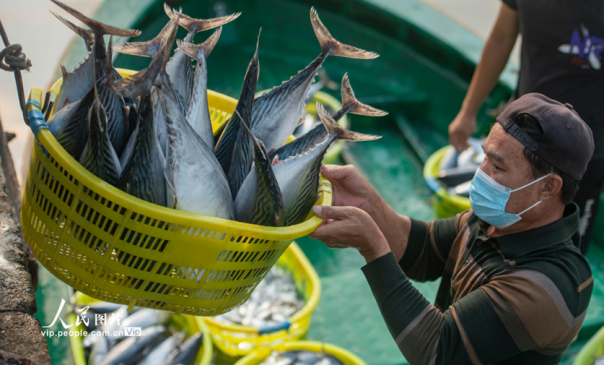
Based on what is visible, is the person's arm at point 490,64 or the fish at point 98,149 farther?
the person's arm at point 490,64

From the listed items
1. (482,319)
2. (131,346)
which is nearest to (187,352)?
(131,346)

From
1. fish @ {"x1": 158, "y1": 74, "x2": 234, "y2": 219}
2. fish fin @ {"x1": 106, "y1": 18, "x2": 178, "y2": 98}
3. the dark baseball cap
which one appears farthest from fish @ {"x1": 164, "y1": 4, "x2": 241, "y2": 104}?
the dark baseball cap

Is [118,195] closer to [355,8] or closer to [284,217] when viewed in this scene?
[284,217]

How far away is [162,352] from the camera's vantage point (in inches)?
98.2

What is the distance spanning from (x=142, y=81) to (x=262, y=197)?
0.38 m

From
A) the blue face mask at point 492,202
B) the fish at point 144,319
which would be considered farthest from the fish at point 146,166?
the fish at point 144,319

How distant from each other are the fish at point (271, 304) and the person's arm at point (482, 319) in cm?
168

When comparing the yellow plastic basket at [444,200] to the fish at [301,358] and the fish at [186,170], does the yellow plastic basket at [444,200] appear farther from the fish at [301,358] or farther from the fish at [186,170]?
the fish at [186,170]

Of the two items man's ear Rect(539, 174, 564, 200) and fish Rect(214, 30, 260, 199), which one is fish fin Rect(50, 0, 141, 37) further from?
man's ear Rect(539, 174, 564, 200)

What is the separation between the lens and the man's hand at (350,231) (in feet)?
3.97

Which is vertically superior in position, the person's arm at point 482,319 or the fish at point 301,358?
the person's arm at point 482,319

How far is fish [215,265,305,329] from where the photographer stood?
2934mm

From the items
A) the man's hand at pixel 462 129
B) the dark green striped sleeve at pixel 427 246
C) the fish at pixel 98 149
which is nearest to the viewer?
the fish at pixel 98 149

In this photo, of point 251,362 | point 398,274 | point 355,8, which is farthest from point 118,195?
point 355,8
